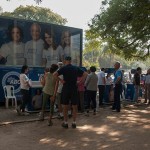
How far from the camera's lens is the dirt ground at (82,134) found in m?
7.54

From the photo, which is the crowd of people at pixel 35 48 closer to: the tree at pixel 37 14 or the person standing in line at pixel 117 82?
the person standing in line at pixel 117 82

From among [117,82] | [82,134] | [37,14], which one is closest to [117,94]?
[117,82]

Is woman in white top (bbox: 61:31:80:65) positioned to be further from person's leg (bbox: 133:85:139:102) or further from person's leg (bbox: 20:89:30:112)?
person's leg (bbox: 20:89:30:112)

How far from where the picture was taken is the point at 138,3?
18.5 m

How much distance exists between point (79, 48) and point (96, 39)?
1041 cm

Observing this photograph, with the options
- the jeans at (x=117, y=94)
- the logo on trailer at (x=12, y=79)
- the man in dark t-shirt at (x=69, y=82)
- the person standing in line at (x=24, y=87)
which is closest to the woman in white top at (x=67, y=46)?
the logo on trailer at (x=12, y=79)

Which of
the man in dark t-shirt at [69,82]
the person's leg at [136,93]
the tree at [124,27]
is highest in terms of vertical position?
the tree at [124,27]

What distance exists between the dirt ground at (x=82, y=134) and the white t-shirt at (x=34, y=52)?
3267 millimetres

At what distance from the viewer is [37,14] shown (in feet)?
190

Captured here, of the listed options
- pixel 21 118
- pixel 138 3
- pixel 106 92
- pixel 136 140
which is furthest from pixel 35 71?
pixel 138 3

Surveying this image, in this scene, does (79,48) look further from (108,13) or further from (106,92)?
(108,13)

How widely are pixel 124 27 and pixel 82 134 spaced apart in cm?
1565

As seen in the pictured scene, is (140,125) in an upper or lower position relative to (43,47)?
lower

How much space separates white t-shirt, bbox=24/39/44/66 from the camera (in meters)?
14.7
